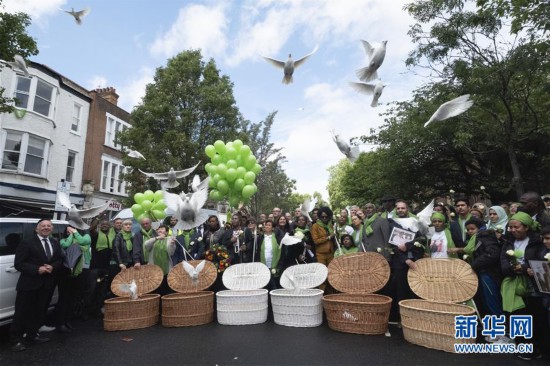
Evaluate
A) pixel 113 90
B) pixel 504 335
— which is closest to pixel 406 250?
pixel 504 335

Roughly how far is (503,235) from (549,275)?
767 millimetres

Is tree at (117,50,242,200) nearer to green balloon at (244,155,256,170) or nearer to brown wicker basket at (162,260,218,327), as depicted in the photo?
green balloon at (244,155,256,170)

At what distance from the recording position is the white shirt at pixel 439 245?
4.73 meters

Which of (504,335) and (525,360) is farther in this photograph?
(504,335)

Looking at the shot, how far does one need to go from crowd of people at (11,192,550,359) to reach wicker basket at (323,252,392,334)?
33 centimetres

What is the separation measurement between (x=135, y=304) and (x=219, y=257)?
1450mm

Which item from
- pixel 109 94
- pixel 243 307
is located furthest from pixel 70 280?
pixel 109 94

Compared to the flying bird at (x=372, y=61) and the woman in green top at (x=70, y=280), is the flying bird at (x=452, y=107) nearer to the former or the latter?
the flying bird at (x=372, y=61)

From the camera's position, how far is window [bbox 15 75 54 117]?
14695 mm

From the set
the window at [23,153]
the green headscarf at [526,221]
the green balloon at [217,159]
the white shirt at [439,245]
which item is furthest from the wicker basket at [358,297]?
the window at [23,153]

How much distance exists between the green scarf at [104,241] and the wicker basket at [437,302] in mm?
4611

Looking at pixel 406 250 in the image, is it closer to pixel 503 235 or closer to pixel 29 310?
pixel 503 235

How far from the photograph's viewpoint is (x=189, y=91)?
14.6 metres

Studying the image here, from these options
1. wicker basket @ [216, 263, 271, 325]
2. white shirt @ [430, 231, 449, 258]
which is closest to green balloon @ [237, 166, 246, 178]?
wicker basket @ [216, 263, 271, 325]
